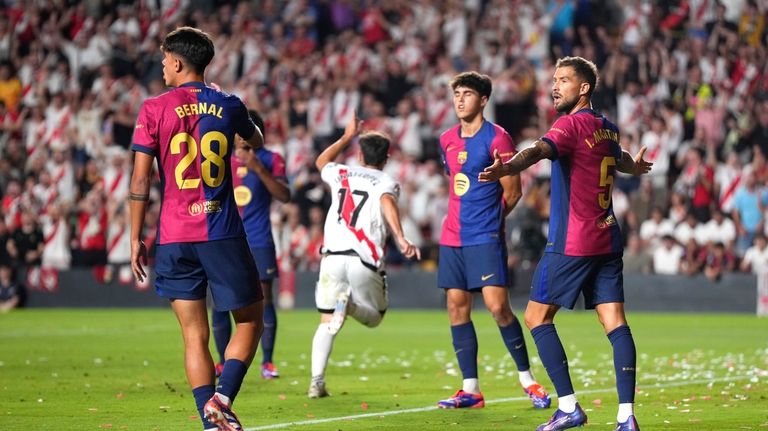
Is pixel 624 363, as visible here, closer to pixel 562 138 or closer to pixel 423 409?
pixel 562 138

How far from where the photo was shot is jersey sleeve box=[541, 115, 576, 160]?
8.35 m

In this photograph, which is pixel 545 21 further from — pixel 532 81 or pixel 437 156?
pixel 437 156

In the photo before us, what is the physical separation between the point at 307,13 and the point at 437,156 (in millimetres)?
5259

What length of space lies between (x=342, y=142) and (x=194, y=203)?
3.44 m

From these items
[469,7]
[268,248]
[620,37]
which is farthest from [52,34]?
[268,248]

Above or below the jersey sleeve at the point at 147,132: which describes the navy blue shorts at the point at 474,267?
below

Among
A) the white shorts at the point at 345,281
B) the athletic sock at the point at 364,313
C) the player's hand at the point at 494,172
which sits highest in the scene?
the player's hand at the point at 494,172

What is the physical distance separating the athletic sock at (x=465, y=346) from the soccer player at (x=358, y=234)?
0.86 m

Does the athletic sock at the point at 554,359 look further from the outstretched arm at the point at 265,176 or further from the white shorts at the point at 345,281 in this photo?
the outstretched arm at the point at 265,176

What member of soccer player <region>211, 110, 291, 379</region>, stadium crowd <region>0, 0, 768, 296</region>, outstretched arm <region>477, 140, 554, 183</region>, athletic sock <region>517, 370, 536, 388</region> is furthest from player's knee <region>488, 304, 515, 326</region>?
stadium crowd <region>0, 0, 768, 296</region>

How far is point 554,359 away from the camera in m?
8.80

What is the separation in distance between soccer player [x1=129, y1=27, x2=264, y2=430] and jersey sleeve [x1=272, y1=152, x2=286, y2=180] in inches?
180

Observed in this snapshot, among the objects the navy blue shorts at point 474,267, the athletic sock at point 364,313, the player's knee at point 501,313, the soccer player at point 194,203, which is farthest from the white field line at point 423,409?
the athletic sock at point 364,313

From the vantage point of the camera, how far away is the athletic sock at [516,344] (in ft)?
34.4
